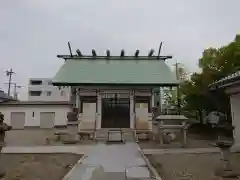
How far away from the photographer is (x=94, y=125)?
19.8 m

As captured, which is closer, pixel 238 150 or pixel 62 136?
pixel 238 150

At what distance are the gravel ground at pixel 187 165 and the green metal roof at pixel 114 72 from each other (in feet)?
30.0

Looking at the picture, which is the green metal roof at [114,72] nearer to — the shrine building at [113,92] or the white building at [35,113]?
the shrine building at [113,92]

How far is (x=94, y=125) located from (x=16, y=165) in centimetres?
1034

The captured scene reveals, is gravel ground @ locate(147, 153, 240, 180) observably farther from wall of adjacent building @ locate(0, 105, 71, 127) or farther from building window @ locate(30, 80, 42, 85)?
building window @ locate(30, 80, 42, 85)

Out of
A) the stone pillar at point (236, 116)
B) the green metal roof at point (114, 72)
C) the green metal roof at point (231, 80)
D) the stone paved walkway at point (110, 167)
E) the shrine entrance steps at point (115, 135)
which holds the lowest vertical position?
the stone paved walkway at point (110, 167)

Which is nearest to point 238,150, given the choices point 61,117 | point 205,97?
point 205,97

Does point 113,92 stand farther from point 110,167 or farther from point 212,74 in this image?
point 110,167

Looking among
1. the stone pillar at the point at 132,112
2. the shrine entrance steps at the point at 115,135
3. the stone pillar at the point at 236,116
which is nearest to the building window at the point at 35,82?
the stone pillar at the point at 132,112

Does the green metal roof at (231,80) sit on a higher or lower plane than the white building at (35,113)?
higher

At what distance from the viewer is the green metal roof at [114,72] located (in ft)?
65.0

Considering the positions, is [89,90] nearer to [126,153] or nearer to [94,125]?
[94,125]

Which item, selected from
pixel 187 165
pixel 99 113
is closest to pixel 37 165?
pixel 187 165

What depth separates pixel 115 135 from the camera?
58.6 ft
